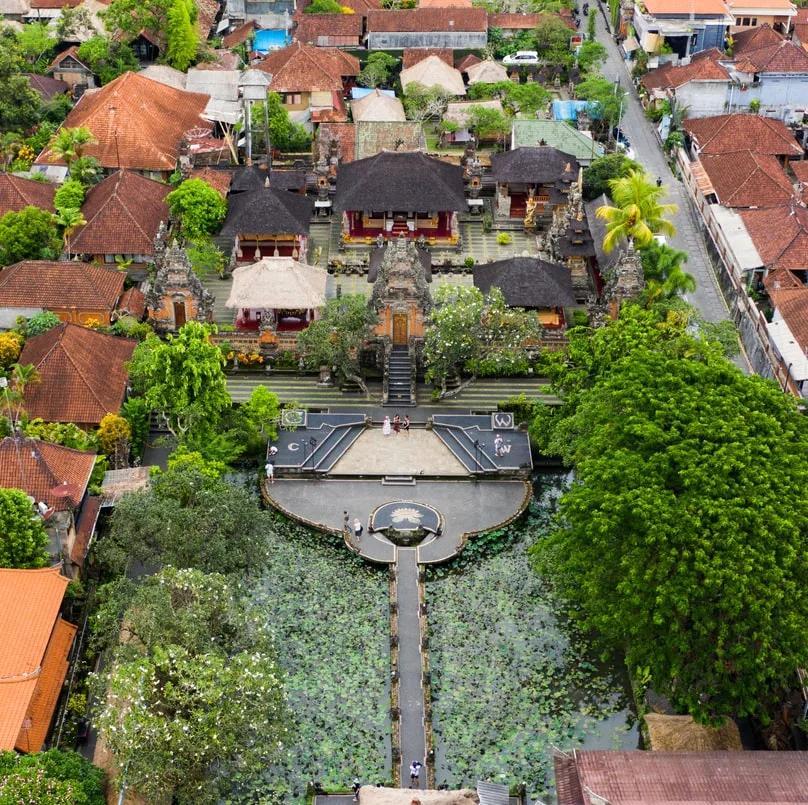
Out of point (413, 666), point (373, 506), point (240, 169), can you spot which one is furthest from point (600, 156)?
point (413, 666)

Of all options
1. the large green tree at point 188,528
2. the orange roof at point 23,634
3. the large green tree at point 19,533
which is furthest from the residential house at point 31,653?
the large green tree at point 188,528

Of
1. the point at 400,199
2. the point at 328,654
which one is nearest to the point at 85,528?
the point at 328,654

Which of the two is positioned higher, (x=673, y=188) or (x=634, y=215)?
(x=673, y=188)

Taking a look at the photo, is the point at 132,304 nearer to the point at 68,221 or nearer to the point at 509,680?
the point at 68,221

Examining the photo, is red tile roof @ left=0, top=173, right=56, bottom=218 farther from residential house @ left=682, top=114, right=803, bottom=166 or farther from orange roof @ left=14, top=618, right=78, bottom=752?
residential house @ left=682, top=114, right=803, bottom=166

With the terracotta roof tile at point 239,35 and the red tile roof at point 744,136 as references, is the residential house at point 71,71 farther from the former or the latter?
the red tile roof at point 744,136

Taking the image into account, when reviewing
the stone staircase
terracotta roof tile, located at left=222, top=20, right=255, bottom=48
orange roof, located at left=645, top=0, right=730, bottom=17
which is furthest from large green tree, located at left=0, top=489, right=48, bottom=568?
orange roof, located at left=645, top=0, right=730, bottom=17

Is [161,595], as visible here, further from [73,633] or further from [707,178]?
[707,178]
